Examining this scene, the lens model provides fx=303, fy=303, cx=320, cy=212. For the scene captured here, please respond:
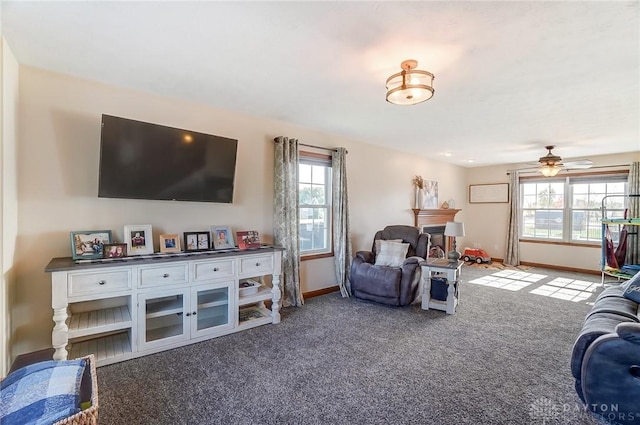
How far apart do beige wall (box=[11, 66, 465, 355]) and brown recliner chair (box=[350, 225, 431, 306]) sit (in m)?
1.42

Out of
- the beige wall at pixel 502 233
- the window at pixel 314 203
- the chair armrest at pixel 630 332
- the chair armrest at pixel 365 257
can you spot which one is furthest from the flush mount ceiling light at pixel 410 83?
the beige wall at pixel 502 233

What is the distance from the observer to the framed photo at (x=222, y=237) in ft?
11.0

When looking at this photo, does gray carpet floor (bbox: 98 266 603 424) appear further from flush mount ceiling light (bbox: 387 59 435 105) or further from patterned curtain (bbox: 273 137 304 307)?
flush mount ceiling light (bbox: 387 59 435 105)

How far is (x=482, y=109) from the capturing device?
11.2 feet

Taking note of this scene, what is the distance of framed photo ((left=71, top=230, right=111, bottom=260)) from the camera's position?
2.56 metres

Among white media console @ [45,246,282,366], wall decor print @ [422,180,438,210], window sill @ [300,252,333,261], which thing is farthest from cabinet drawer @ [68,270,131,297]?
wall decor print @ [422,180,438,210]

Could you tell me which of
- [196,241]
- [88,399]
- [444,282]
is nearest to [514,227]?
[444,282]

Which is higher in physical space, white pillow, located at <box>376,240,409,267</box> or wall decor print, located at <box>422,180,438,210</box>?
wall decor print, located at <box>422,180,438,210</box>

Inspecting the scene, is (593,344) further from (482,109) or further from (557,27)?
(482,109)

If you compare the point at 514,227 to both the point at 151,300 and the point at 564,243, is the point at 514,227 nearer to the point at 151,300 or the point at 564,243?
the point at 564,243

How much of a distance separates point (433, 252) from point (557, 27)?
465 cm

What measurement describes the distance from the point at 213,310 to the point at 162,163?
1586 mm

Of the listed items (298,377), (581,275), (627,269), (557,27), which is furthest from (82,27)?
(581,275)

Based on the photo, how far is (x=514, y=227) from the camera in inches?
276
